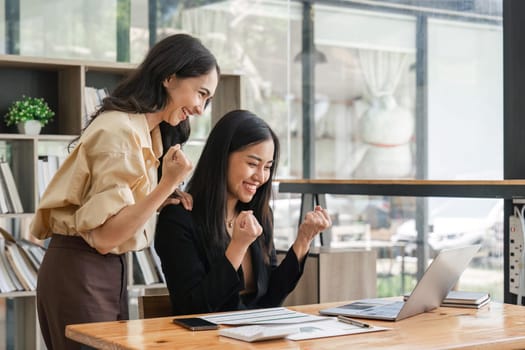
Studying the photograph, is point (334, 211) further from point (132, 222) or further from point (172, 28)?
point (132, 222)

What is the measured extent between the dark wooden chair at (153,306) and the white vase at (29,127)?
78.6 inches

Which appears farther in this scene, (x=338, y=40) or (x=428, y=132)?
(x=338, y=40)

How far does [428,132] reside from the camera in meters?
4.61

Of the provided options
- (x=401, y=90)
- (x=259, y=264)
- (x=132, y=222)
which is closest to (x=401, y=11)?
(x=401, y=90)

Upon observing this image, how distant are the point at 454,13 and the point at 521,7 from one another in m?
0.67

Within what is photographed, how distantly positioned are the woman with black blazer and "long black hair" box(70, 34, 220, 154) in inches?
9.0

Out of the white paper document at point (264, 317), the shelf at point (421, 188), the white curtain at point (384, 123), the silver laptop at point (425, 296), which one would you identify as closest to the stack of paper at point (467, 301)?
the silver laptop at point (425, 296)

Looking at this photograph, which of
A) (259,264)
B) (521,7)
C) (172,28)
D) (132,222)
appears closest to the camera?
(132,222)

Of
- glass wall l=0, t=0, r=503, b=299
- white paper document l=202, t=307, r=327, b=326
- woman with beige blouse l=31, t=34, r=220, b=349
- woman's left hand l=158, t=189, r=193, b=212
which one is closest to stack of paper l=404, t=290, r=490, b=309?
white paper document l=202, t=307, r=327, b=326

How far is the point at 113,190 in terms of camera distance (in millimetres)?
2250

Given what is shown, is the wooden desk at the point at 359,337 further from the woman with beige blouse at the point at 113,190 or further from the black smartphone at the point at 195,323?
the woman with beige blouse at the point at 113,190

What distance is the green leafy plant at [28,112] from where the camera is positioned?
4211mm

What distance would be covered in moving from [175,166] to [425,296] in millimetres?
718

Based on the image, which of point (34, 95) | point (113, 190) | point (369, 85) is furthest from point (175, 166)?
point (369, 85)
